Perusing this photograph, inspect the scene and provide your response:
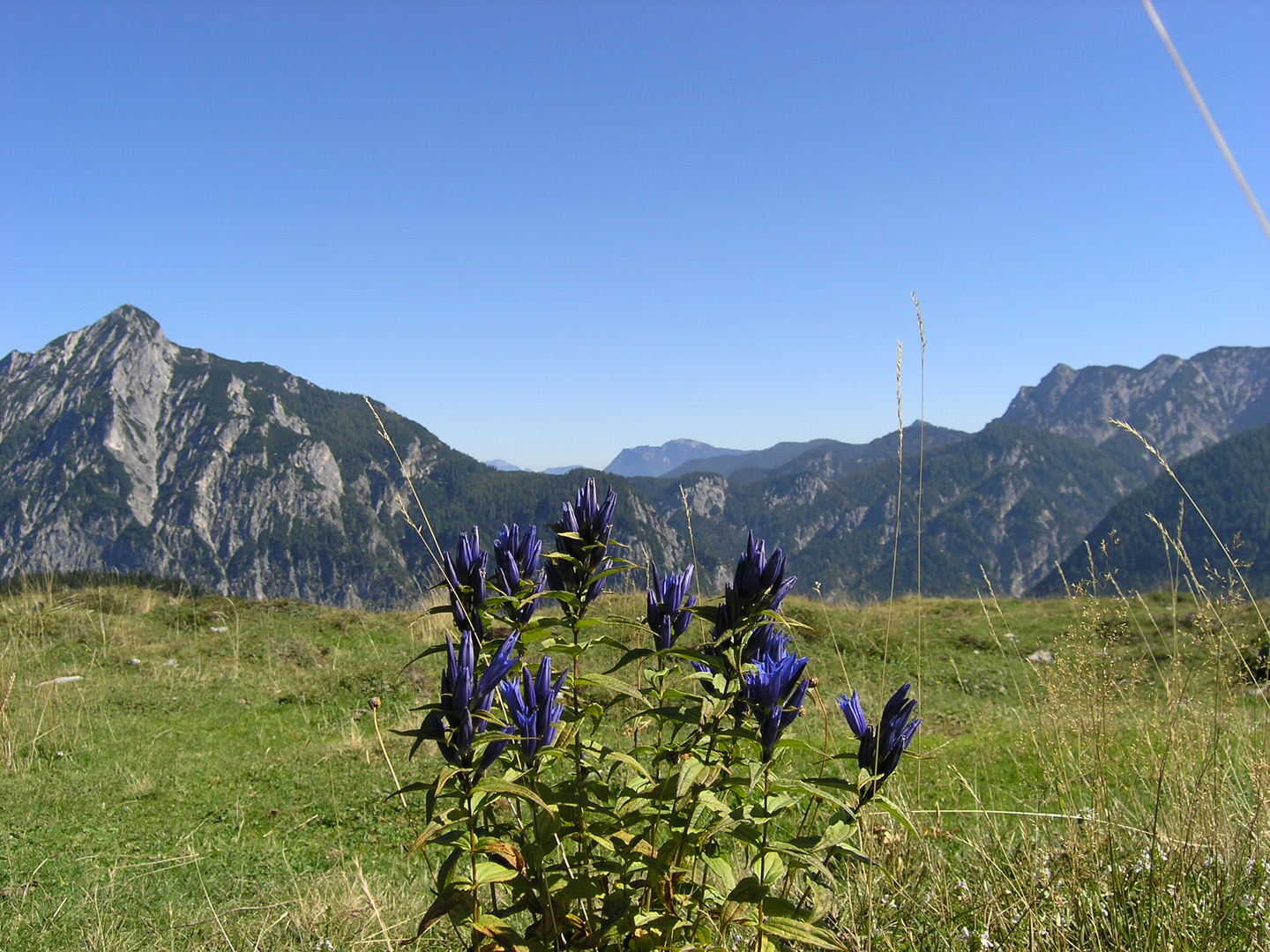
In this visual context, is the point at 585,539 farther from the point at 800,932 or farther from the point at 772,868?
the point at 800,932

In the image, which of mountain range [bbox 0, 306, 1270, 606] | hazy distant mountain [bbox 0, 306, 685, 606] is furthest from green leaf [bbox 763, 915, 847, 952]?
mountain range [bbox 0, 306, 1270, 606]

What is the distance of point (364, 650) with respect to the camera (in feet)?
35.1

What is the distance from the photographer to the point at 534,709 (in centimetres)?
191

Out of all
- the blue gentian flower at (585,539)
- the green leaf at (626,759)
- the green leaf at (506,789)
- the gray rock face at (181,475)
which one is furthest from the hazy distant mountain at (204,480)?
the green leaf at (506,789)

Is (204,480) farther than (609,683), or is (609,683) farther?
(204,480)

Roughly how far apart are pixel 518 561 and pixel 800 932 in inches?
50.3

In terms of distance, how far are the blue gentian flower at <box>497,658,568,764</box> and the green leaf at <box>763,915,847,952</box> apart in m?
0.69

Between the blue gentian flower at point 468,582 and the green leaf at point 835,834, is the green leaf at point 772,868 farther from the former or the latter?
the blue gentian flower at point 468,582

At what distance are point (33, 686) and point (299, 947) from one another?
22.4ft

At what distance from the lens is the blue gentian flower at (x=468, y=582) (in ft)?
7.06

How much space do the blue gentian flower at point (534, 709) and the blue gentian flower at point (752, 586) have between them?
45 centimetres

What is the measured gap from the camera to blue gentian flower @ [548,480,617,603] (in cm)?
221

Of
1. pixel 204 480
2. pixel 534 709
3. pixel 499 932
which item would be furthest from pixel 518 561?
pixel 204 480

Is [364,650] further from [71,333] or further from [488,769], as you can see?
[71,333]
